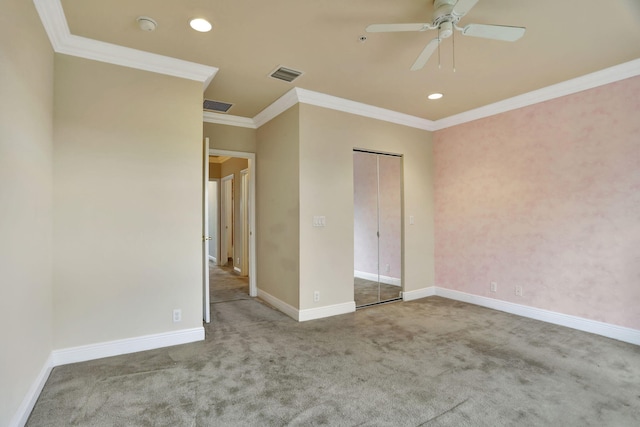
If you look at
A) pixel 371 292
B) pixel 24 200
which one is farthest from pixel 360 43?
pixel 371 292

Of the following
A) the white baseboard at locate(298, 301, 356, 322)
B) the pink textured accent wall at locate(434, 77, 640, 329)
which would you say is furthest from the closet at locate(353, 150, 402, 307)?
the pink textured accent wall at locate(434, 77, 640, 329)

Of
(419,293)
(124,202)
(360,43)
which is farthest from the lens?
(419,293)

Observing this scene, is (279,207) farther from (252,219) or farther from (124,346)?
(124,346)

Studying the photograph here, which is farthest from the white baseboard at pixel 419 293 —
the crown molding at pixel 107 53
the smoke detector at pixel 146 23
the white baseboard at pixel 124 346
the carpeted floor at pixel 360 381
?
the smoke detector at pixel 146 23

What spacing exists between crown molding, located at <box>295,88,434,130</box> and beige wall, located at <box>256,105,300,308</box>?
230 millimetres

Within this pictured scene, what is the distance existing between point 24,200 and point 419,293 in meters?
4.55

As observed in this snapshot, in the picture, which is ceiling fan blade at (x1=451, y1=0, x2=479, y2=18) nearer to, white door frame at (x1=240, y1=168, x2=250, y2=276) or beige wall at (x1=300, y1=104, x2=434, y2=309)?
beige wall at (x1=300, y1=104, x2=434, y2=309)

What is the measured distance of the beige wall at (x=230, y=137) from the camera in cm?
452

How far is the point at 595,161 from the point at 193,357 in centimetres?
442

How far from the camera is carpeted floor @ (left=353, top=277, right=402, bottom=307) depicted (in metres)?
4.31

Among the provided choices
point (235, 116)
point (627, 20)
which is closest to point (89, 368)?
point (235, 116)

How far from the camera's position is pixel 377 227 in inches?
182

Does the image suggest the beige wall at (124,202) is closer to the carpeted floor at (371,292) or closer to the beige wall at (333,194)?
the beige wall at (333,194)

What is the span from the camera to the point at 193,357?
2746 millimetres
